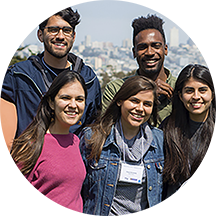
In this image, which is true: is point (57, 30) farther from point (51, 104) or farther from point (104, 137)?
point (104, 137)

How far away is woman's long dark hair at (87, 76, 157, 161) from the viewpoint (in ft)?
12.2

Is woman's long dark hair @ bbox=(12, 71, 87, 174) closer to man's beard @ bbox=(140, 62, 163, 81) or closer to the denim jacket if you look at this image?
the denim jacket

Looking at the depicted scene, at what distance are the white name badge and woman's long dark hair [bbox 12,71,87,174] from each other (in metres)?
0.91

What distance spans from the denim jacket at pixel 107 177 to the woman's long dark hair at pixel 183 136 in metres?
0.17

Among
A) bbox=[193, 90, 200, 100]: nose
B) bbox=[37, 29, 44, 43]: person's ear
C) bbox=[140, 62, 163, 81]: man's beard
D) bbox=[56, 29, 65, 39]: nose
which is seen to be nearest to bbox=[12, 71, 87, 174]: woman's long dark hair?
bbox=[56, 29, 65, 39]: nose

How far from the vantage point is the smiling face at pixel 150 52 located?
459 cm

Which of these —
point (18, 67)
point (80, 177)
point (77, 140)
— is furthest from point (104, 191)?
point (18, 67)

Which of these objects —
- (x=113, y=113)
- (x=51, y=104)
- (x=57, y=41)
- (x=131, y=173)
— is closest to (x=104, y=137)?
(x=113, y=113)

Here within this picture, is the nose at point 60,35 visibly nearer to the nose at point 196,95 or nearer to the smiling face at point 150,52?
the smiling face at point 150,52

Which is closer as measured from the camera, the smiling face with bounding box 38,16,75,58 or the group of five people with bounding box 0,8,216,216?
the group of five people with bounding box 0,8,216,216

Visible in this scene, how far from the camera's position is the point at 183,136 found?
13.5 ft

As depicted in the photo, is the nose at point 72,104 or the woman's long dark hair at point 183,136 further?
the woman's long dark hair at point 183,136

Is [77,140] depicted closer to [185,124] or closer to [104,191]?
[104,191]

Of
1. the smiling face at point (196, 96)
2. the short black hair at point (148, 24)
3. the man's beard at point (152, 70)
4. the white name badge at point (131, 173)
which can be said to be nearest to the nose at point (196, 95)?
the smiling face at point (196, 96)
